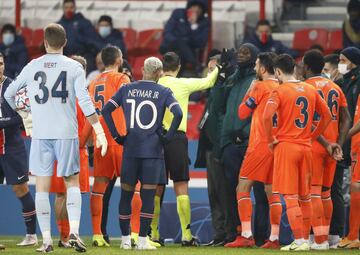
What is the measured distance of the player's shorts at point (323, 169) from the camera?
547 inches

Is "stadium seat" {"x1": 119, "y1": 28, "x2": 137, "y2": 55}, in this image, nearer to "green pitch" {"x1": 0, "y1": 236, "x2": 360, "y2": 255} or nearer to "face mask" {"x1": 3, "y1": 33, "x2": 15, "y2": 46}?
"face mask" {"x1": 3, "y1": 33, "x2": 15, "y2": 46}

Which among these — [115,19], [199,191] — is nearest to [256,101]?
[199,191]

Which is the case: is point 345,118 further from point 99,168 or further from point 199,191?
point 199,191

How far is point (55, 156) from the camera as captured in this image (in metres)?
12.7

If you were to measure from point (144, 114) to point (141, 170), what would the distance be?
1.89 ft

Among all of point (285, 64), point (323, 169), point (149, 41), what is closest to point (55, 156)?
point (285, 64)

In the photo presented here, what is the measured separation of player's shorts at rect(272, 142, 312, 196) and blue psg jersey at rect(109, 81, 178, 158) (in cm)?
120

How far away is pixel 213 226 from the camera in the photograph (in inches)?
595

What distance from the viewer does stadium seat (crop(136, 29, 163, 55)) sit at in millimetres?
22250

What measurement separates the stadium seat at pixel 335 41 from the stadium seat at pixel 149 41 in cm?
299

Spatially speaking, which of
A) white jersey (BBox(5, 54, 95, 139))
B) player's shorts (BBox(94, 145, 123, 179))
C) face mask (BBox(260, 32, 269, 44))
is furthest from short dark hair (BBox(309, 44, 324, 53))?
white jersey (BBox(5, 54, 95, 139))

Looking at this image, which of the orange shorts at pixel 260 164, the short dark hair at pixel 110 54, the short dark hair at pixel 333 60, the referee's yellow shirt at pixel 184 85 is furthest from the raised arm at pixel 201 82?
the short dark hair at pixel 333 60

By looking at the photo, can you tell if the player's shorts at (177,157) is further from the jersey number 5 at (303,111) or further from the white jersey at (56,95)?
the white jersey at (56,95)

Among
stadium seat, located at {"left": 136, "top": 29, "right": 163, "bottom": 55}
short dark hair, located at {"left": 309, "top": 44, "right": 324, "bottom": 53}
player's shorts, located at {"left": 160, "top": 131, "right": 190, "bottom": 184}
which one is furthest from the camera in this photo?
stadium seat, located at {"left": 136, "top": 29, "right": 163, "bottom": 55}
